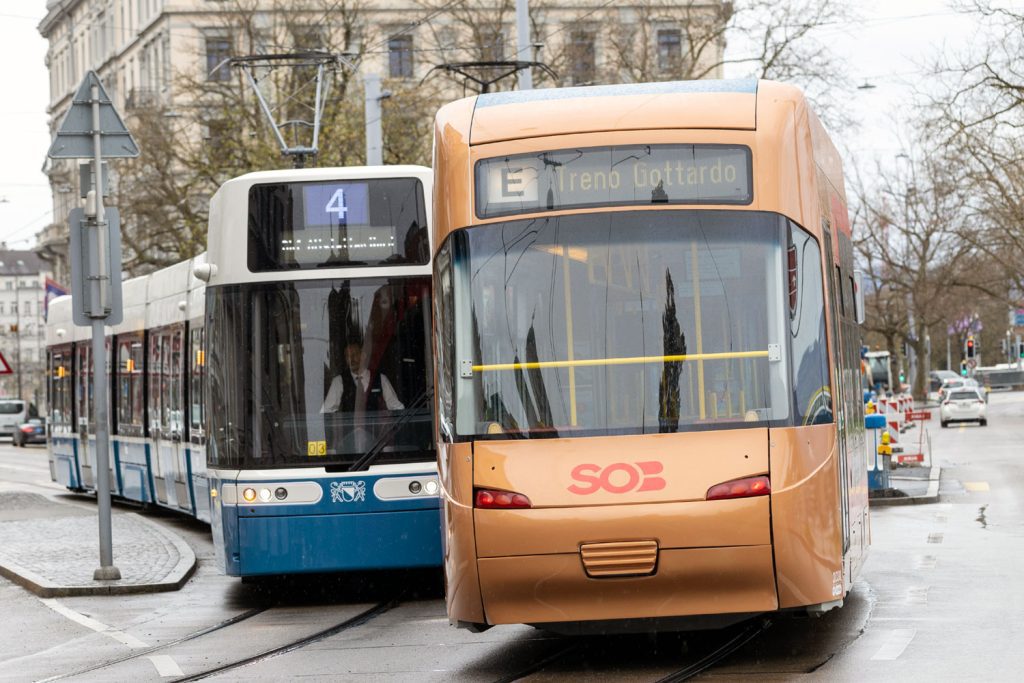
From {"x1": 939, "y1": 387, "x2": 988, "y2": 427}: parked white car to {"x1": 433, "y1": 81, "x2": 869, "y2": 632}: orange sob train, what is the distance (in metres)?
51.0

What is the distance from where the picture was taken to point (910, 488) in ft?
84.1

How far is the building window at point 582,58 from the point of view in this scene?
49.5 m

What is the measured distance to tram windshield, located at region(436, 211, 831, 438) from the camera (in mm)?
9023

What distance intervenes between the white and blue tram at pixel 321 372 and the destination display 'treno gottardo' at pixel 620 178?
3928 mm

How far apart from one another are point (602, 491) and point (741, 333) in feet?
3.50

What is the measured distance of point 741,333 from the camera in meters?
9.07

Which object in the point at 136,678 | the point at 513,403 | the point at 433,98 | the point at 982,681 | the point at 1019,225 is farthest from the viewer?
the point at 1019,225

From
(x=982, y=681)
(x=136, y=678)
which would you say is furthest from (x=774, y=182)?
(x=136, y=678)

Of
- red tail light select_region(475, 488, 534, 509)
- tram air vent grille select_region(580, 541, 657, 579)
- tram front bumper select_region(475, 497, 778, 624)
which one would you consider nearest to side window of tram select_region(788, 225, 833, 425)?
tram front bumper select_region(475, 497, 778, 624)

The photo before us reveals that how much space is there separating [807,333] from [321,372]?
4747 millimetres

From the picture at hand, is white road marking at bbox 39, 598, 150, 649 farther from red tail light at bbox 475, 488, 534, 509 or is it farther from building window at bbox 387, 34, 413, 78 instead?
building window at bbox 387, 34, 413, 78

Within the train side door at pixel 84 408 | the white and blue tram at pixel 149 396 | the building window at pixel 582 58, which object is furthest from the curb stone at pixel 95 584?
the building window at pixel 582 58

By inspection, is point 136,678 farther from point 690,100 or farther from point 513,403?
point 690,100

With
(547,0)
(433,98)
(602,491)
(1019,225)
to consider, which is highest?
(547,0)
